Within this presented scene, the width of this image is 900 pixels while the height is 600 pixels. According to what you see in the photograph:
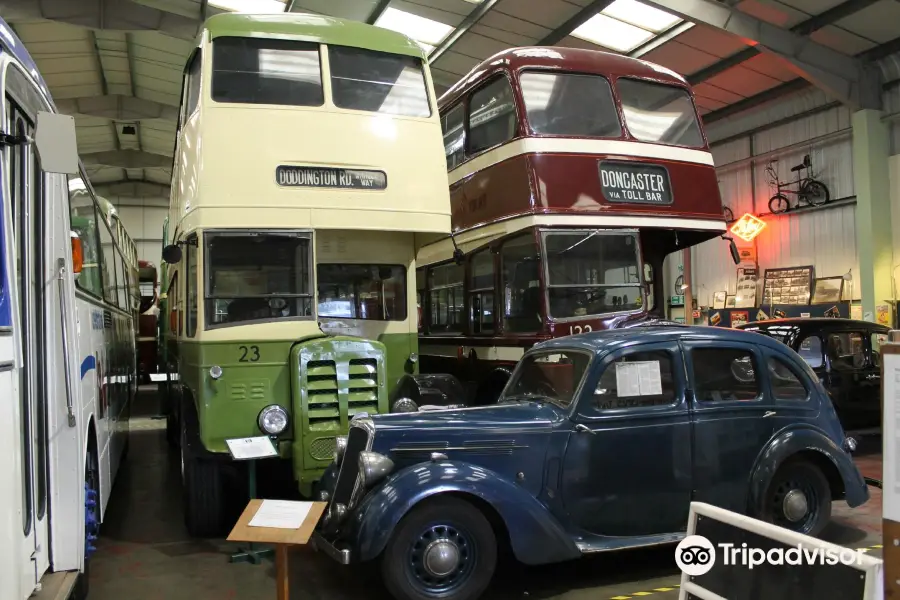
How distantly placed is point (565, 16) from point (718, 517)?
12.0m

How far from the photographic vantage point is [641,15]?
43.5ft

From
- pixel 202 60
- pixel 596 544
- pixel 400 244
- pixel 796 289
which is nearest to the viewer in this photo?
pixel 596 544

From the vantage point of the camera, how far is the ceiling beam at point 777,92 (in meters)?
14.0

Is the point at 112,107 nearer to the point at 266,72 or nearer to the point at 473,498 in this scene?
the point at 266,72

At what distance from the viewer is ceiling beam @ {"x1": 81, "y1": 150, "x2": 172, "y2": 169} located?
80.7 ft

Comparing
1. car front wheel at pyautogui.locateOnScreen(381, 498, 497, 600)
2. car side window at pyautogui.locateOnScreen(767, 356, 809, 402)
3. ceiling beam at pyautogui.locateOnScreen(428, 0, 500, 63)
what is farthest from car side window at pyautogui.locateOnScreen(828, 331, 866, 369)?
ceiling beam at pyautogui.locateOnScreen(428, 0, 500, 63)

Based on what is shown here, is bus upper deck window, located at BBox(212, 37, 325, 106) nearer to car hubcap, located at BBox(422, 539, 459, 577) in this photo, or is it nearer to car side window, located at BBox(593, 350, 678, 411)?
car side window, located at BBox(593, 350, 678, 411)

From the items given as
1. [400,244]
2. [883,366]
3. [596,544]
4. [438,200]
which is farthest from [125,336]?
[883,366]

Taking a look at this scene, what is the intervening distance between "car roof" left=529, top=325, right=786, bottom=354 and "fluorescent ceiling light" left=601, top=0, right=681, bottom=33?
29.6 feet

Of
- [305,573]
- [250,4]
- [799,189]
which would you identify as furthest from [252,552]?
[799,189]

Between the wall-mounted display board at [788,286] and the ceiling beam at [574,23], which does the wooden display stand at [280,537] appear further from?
the wall-mounted display board at [788,286]

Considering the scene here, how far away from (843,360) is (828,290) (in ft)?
25.4

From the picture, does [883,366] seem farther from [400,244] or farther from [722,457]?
[400,244]

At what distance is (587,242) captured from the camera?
7.21 m
